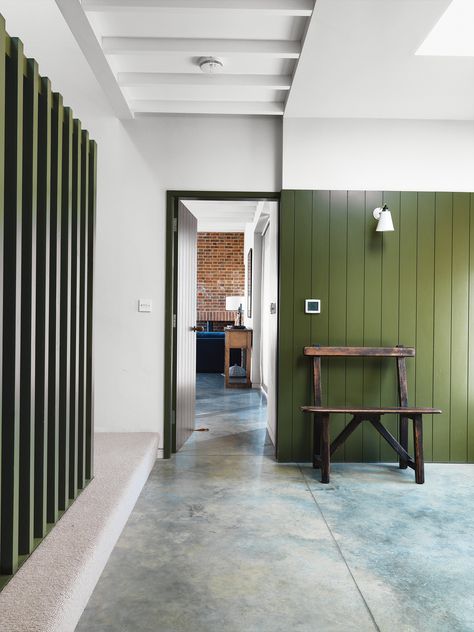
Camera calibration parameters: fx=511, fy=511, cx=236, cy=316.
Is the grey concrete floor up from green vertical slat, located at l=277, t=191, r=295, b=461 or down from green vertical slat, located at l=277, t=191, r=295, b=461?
down

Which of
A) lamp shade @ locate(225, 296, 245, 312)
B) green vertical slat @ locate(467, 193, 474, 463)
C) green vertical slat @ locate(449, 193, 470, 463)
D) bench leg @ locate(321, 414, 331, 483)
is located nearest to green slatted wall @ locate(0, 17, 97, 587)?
bench leg @ locate(321, 414, 331, 483)

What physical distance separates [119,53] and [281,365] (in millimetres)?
2480

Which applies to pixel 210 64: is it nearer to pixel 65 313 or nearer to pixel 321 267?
pixel 321 267

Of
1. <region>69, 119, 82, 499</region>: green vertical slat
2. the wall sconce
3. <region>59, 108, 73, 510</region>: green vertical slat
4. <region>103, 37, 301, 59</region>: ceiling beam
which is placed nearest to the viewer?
<region>59, 108, 73, 510</region>: green vertical slat

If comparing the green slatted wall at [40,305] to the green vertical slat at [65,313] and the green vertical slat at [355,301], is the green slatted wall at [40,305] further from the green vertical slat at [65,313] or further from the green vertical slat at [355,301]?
the green vertical slat at [355,301]

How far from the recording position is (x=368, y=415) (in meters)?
3.68

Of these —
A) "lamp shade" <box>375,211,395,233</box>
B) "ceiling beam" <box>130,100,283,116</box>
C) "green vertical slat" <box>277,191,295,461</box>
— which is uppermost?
"ceiling beam" <box>130,100,283,116</box>

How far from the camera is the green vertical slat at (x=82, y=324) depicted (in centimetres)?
276

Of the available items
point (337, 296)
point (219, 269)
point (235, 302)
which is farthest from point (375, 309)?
point (219, 269)

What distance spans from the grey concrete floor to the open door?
544mm

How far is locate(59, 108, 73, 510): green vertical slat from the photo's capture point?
2457mm

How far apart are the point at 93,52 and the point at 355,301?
2561 mm

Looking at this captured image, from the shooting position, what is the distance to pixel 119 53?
3.20m

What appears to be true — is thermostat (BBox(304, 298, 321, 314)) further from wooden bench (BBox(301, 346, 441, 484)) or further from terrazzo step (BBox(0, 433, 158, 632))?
terrazzo step (BBox(0, 433, 158, 632))
